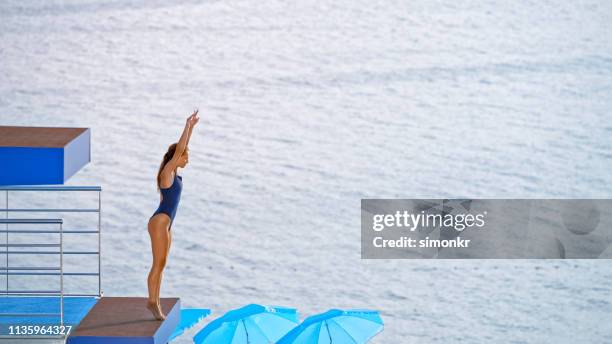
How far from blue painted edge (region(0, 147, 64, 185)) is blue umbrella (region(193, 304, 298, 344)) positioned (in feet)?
12.5

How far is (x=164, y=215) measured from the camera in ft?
22.0

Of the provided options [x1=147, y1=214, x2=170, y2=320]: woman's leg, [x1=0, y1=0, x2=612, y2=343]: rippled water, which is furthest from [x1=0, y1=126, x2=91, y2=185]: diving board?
[x1=0, y1=0, x2=612, y2=343]: rippled water

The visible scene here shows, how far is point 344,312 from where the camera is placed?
31.2 ft

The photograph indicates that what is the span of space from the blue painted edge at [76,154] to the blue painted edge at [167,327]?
2.86 ft

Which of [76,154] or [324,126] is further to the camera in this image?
[324,126]

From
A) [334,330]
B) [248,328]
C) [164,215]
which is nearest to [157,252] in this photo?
[164,215]

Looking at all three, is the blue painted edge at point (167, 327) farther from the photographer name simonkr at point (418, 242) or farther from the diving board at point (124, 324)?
the photographer name simonkr at point (418, 242)

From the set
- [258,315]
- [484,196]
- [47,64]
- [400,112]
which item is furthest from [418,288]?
[47,64]

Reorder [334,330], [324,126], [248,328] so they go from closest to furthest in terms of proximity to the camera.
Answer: [334,330], [248,328], [324,126]

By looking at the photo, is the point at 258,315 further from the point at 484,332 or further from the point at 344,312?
the point at 484,332

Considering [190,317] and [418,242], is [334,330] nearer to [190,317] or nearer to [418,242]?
[190,317]

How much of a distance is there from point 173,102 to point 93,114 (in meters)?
0.90

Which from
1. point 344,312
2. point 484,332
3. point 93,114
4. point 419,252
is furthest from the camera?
point 93,114

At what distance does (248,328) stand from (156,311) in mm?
3073
